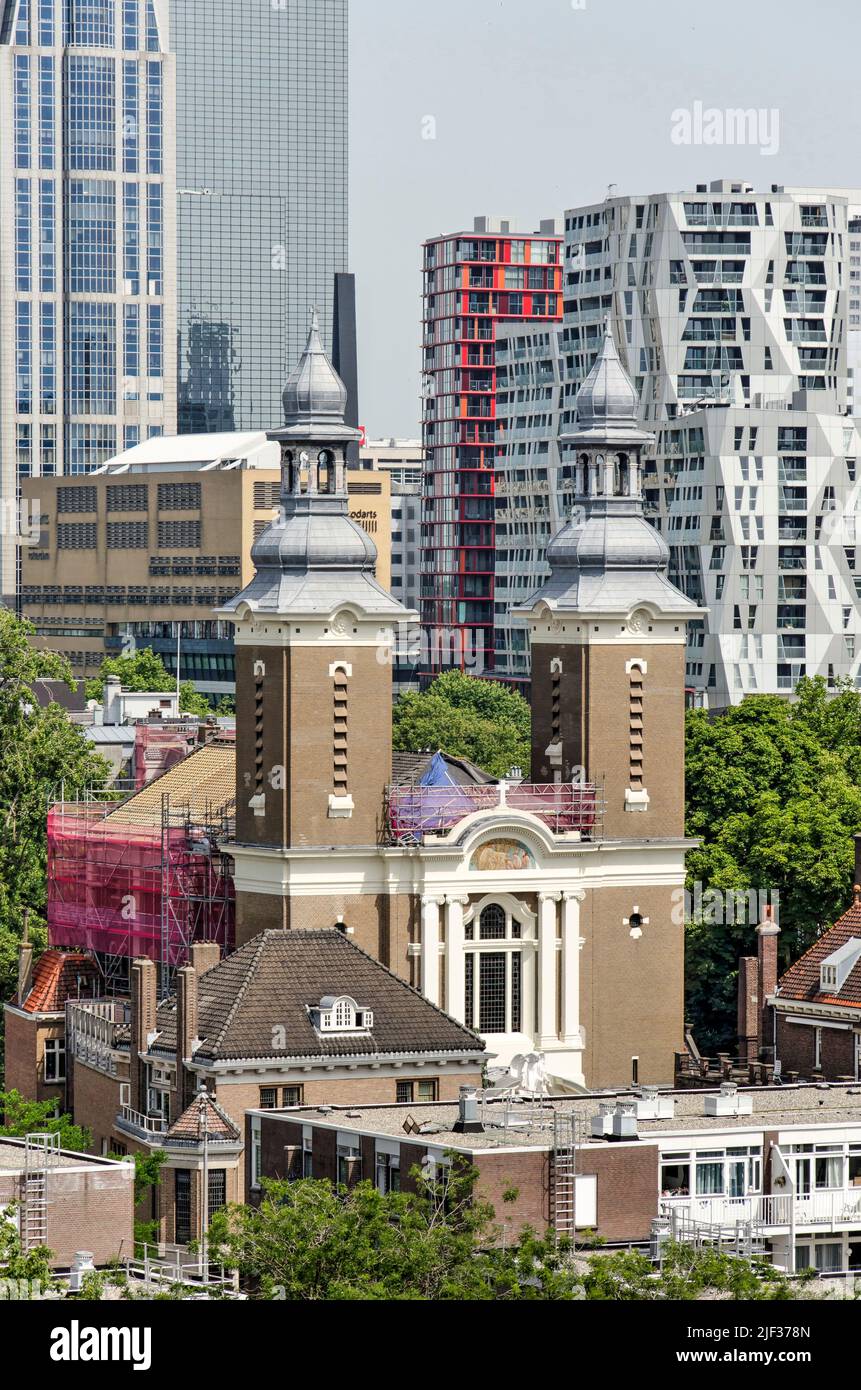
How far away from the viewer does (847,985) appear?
8606 centimetres

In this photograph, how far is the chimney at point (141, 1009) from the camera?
282ft

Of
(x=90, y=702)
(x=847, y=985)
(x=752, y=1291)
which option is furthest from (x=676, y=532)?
(x=752, y=1291)

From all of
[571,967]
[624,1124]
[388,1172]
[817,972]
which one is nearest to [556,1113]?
[624,1124]

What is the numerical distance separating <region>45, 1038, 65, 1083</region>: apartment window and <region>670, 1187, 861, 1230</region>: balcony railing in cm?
3911

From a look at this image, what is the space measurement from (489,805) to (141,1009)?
14.0 metres

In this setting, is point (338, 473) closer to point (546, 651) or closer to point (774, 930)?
point (546, 651)

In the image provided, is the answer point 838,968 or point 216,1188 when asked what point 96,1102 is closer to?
point 216,1188

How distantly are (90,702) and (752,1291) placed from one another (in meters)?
137

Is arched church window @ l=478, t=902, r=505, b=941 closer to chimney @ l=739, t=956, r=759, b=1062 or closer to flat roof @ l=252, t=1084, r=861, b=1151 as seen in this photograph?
chimney @ l=739, t=956, r=759, b=1062

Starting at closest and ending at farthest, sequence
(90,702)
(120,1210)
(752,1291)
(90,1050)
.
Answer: (752,1291) → (120,1210) → (90,1050) → (90,702)

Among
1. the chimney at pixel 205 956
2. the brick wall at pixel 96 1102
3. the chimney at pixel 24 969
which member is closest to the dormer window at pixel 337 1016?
the chimney at pixel 205 956

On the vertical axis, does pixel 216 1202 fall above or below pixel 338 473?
below

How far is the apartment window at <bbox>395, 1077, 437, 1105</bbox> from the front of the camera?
80750 mm

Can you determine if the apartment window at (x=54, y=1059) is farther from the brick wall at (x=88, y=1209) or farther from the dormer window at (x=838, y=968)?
the brick wall at (x=88, y=1209)
